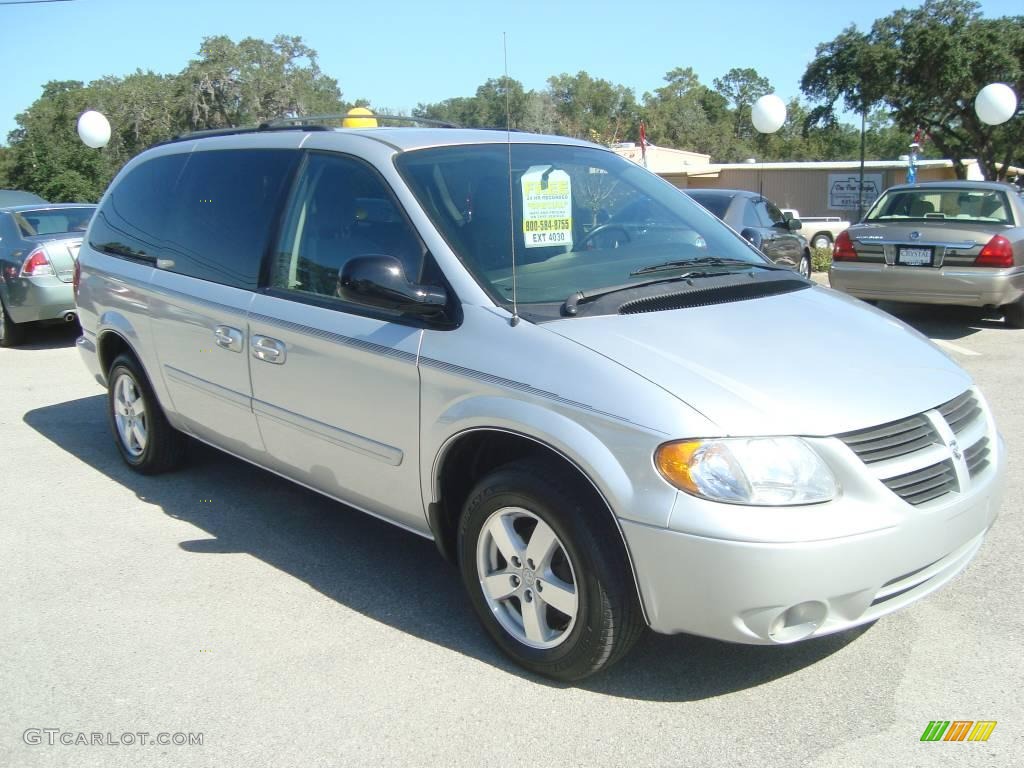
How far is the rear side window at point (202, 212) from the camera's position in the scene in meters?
4.23

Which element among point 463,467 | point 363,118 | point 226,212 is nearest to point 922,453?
point 463,467

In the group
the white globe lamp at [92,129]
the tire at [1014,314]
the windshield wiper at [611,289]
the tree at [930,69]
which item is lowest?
the tire at [1014,314]

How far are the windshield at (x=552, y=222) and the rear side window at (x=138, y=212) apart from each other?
195cm

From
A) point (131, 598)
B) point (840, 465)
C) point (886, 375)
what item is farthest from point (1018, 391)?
point (131, 598)

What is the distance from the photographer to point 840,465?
106 inches

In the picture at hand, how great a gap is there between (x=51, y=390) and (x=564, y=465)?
6467mm

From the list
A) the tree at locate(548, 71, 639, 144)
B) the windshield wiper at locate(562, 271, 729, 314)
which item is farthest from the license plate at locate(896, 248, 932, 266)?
the tree at locate(548, 71, 639, 144)

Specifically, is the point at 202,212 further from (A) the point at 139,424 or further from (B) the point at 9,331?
(B) the point at 9,331

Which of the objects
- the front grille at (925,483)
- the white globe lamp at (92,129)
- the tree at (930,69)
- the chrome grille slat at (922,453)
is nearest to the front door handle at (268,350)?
the chrome grille slat at (922,453)

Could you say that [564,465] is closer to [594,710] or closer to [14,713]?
[594,710]

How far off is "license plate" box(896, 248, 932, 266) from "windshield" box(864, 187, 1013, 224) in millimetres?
463

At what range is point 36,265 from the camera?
32.1ft

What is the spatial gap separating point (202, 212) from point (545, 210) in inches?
77.7

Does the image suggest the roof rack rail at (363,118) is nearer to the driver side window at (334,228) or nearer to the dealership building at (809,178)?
the driver side window at (334,228)
